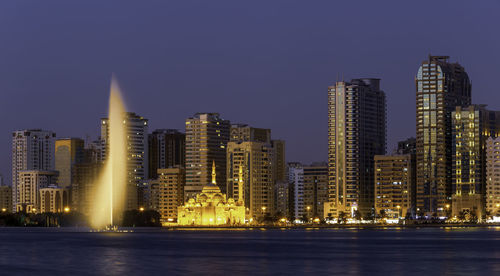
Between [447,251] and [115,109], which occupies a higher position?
Result: [115,109]

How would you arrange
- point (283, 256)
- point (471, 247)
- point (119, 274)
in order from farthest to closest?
point (471, 247) → point (283, 256) → point (119, 274)

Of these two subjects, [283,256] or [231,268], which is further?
[283,256]

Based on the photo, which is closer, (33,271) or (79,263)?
(33,271)

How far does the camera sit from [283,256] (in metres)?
105

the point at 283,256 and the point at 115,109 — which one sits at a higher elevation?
the point at 115,109

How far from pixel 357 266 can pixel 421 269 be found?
6969mm

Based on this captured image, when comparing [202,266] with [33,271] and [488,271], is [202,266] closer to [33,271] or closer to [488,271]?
[33,271]

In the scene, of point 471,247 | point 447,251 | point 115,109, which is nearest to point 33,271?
point 447,251

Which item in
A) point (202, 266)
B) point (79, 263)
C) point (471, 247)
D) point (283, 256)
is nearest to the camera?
point (202, 266)

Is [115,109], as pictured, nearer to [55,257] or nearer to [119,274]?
[55,257]

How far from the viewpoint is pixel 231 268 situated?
8700 centimetres

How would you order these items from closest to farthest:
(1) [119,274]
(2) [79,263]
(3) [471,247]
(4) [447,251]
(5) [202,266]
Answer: (1) [119,274] < (5) [202,266] < (2) [79,263] < (4) [447,251] < (3) [471,247]

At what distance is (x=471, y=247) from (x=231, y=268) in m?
48.9

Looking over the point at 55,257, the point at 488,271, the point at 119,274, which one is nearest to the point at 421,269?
the point at 488,271
